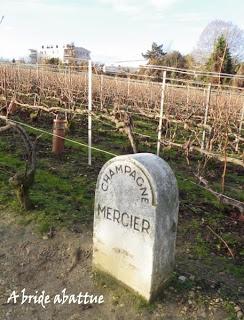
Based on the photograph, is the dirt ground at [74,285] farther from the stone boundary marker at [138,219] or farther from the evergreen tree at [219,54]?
the evergreen tree at [219,54]

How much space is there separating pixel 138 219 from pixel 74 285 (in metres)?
0.90

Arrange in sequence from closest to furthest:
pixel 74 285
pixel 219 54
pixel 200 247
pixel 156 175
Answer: pixel 156 175 → pixel 74 285 → pixel 200 247 → pixel 219 54

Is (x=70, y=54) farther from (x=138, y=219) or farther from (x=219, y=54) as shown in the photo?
(x=138, y=219)

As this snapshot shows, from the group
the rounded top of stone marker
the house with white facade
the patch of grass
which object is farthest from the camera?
the house with white facade

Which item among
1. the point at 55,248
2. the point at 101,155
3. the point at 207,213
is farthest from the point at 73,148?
the point at 55,248

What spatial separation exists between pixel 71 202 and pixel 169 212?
2.05 m

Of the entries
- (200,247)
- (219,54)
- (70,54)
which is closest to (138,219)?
(200,247)

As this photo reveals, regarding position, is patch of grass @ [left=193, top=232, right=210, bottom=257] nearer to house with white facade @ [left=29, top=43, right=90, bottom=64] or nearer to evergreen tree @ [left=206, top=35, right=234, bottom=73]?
evergreen tree @ [left=206, top=35, right=234, bottom=73]

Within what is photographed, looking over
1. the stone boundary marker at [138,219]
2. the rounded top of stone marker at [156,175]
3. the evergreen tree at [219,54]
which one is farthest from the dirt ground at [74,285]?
the evergreen tree at [219,54]

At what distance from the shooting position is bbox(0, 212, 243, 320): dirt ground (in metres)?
2.87

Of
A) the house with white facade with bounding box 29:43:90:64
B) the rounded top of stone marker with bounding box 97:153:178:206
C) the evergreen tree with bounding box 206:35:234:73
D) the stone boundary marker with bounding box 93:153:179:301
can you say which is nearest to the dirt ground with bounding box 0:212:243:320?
the stone boundary marker with bounding box 93:153:179:301

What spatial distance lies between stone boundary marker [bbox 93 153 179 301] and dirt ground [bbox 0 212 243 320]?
139 millimetres

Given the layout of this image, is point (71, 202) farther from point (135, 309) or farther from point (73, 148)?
point (73, 148)

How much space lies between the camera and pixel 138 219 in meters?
2.82
